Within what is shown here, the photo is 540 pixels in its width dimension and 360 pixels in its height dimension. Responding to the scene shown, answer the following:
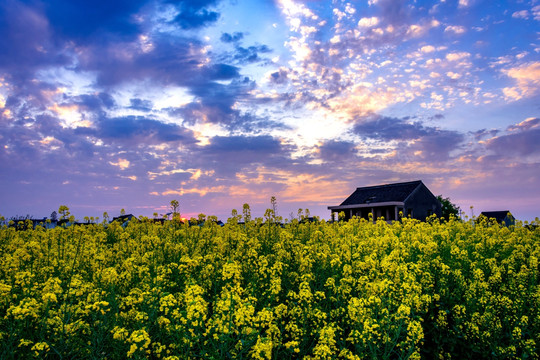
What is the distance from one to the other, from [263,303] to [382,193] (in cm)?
5192

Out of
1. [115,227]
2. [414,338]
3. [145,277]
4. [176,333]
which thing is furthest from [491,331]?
[115,227]

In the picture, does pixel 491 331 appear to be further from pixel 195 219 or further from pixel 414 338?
pixel 195 219

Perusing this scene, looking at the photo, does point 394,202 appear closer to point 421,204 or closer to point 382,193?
point 382,193

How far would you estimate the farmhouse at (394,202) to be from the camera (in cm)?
5281

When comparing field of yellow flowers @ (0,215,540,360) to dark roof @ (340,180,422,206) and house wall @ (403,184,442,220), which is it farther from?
dark roof @ (340,180,422,206)

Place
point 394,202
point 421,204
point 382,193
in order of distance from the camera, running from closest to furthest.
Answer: point 394,202
point 421,204
point 382,193

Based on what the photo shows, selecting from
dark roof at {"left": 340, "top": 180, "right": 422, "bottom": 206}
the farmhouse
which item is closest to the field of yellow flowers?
the farmhouse

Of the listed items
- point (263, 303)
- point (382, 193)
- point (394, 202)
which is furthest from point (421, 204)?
point (263, 303)

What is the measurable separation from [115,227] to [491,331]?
45.6 ft

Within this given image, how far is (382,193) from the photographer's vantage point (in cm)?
5694

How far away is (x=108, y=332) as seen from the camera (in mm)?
6691

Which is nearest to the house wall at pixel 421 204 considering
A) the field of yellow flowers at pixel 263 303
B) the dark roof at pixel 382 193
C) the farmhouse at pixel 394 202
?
the farmhouse at pixel 394 202

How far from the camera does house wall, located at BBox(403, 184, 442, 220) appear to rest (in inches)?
2083

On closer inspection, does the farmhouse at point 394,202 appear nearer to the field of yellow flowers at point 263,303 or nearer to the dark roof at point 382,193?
the dark roof at point 382,193
